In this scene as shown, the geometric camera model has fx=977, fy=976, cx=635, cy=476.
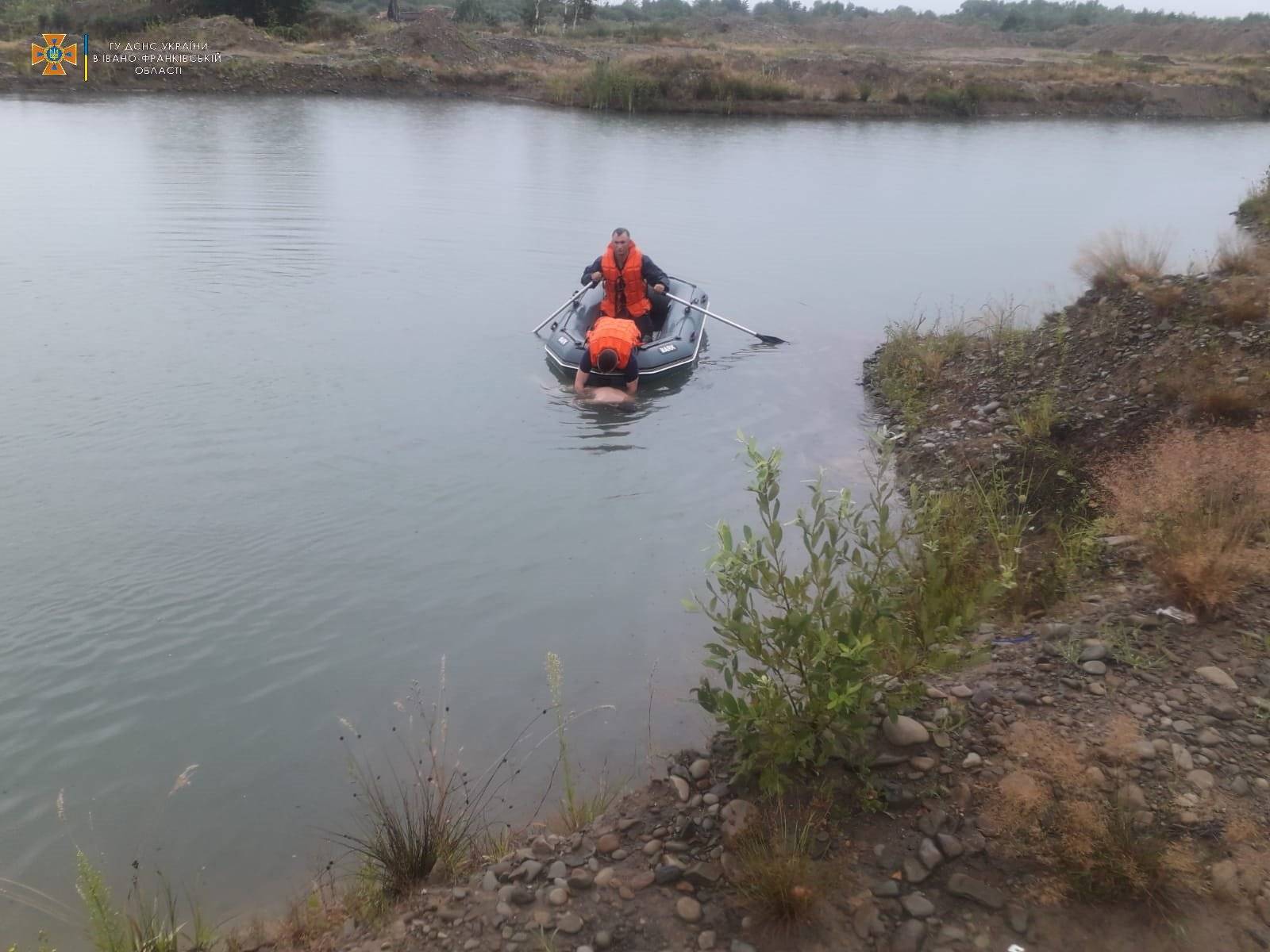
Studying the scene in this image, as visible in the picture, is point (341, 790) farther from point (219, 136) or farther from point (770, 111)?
point (770, 111)

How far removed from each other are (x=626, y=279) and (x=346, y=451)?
4626mm

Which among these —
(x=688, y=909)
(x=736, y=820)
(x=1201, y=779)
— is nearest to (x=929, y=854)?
(x=736, y=820)

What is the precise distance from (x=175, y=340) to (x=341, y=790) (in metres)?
7.67

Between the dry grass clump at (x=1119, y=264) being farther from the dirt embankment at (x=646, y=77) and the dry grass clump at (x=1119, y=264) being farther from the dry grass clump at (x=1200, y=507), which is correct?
the dirt embankment at (x=646, y=77)

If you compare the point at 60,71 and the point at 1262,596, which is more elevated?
the point at 60,71

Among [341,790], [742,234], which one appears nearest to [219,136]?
[742,234]

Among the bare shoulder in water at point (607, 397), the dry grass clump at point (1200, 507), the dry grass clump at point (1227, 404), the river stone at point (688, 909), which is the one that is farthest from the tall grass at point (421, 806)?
the dry grass clump at point (1227, 404)

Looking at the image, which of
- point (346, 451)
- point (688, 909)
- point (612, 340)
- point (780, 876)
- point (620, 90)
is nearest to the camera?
point (780, 876)

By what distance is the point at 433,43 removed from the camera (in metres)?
40.3

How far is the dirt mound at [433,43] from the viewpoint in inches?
1580

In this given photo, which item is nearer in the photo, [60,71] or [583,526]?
[583,526]

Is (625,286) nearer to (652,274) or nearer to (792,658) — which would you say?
(652,274)

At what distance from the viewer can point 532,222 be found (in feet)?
58.6

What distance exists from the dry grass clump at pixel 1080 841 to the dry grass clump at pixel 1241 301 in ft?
22.2
